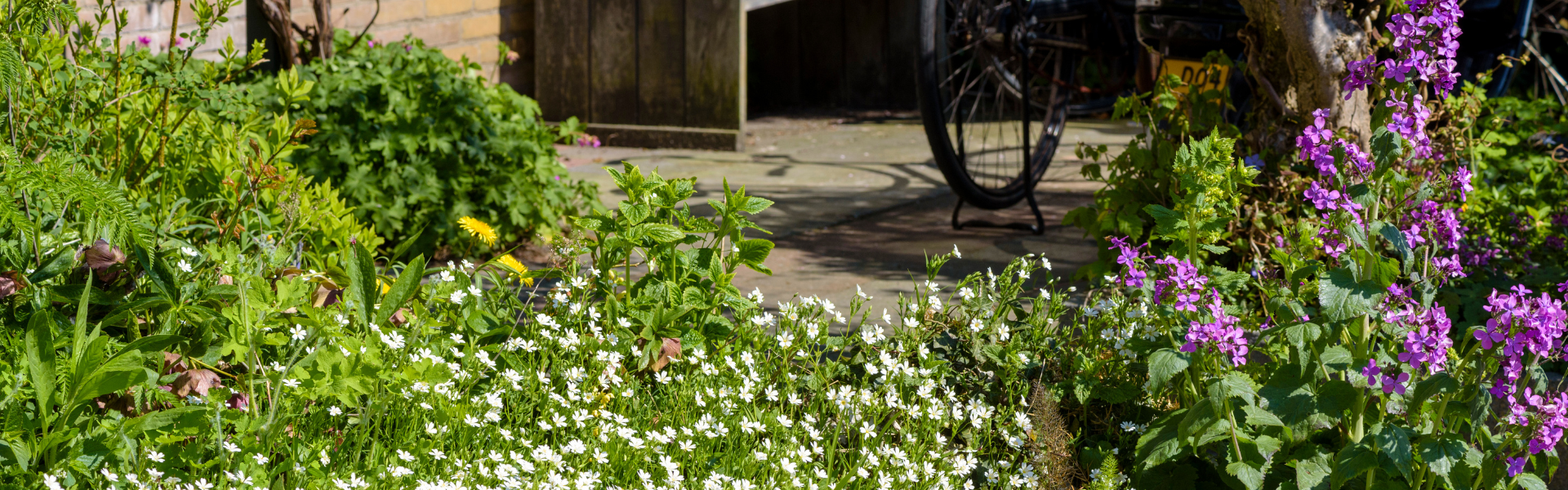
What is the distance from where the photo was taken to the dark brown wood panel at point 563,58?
23.9 feet

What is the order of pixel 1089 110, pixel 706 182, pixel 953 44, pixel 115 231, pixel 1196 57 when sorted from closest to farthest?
pixel 115 231 → pixel 1196 57 → pixel 953 44 → pixel 1089 110 → pixel 706 182

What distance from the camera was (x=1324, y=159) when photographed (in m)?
1.65

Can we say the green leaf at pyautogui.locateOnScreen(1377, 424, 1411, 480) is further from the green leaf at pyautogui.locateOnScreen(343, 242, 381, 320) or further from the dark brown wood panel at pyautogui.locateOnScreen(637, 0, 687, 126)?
the dark brown wood panel at pyautogui.locateOnScreen(637, 0, 687, 126)

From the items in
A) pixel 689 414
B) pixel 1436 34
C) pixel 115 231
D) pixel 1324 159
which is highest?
pixel 1436 34

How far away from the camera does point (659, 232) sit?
2.07 meters

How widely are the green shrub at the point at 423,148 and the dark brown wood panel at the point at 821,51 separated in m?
7.49

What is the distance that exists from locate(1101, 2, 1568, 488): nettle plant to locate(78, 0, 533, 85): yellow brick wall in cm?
407

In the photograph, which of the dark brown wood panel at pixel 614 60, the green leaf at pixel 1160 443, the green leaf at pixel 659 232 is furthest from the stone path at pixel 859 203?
the green leaf at pixel 1160 443

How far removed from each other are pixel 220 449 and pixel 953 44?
128 inches

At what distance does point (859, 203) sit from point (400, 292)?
10.7ft

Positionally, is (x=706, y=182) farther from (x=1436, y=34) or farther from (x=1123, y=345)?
(x=1436, y=34)

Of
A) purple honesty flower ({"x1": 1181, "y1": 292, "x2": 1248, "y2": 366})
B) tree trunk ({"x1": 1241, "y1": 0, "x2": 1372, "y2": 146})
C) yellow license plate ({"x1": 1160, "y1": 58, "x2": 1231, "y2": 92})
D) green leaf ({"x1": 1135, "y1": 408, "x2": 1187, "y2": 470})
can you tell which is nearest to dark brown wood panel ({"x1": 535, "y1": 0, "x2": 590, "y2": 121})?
yellow license plate ({"x1": 1160, "y1": 58, "x2": 1231, "y2": 92})

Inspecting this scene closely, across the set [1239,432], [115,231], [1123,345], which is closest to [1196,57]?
[1123,345]

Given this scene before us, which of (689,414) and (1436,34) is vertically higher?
(1436,34)
